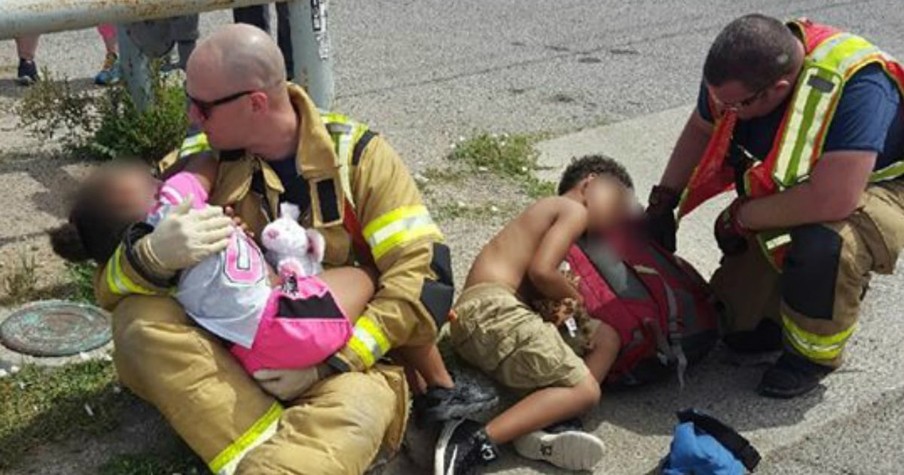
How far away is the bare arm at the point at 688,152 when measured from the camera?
4250 mm

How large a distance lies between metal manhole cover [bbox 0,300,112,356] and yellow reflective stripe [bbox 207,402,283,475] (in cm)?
105

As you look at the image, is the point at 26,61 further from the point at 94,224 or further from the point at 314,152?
the point at 314,152

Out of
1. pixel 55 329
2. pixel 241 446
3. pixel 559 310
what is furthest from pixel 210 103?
pixel 559 310

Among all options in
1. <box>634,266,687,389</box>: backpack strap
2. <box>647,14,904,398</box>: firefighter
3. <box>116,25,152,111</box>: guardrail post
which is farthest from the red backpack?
<box>116,25,152,111</box>: guardrail post

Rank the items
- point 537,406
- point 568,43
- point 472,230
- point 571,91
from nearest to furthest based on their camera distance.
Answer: point 537,406 < point 472,230 < point 571,91 < point 568,43

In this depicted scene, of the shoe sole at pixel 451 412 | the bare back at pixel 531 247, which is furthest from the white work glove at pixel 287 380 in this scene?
the bare back at pixel 531 247

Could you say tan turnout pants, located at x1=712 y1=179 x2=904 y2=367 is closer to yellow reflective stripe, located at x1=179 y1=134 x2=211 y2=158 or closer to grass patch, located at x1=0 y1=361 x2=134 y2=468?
yellow reflective stripe, located at x1=179 y1=134 x2=211 y2=158

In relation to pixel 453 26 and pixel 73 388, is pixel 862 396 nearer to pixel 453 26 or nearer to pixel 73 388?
pixel 73 388

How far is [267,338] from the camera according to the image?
3.06 meters

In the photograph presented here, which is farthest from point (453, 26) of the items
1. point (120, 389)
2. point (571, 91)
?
point (120, 389)

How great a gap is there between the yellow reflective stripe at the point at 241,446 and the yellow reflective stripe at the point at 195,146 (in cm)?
86

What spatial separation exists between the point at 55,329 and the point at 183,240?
4.17 feet

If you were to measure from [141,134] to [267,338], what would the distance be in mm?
2412

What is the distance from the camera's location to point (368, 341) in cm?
324
